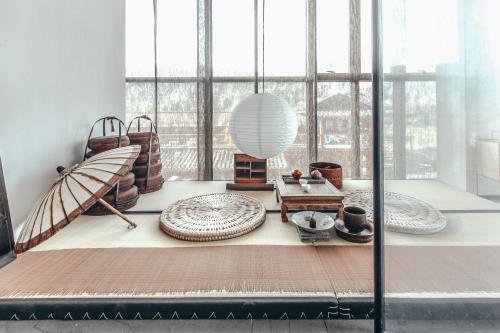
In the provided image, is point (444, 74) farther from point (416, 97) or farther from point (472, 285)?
point (472, 285)

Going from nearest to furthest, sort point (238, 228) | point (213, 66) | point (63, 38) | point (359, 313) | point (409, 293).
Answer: point (409, 293) < point (359, 313) < point (238, 228) < point (63, 38) < point (213, 66)

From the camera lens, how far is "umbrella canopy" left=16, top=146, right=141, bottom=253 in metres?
1.04

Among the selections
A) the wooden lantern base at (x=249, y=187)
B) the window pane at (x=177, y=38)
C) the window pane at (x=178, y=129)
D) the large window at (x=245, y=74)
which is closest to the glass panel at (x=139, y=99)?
the large window at (x=245, y=74)

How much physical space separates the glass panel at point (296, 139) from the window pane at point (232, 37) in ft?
1.68

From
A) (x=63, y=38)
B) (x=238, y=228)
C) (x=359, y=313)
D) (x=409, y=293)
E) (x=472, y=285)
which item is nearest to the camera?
(x=472, y=285)

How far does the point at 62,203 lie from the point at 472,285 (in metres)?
1.40

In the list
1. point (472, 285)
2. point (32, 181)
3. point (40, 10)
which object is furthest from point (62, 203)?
point (40, 10)

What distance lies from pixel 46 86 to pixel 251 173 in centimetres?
182

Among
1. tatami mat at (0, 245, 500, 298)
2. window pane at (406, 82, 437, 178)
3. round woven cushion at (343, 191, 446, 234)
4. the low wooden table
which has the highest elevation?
window pane at (406, 82, 437, 178)

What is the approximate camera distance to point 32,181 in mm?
1828

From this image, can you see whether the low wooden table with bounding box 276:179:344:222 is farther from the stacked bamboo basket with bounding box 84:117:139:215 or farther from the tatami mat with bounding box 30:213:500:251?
the stacked bamboo basket with bounding box 84:117:139:215

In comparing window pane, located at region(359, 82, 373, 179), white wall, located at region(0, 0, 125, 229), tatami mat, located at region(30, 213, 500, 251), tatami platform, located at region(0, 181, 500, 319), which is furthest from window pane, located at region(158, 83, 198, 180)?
window pane, located at region(359, 82, 373, 179)

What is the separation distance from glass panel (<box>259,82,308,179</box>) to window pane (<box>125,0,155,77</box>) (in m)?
1.79

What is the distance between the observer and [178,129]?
4055 mm
